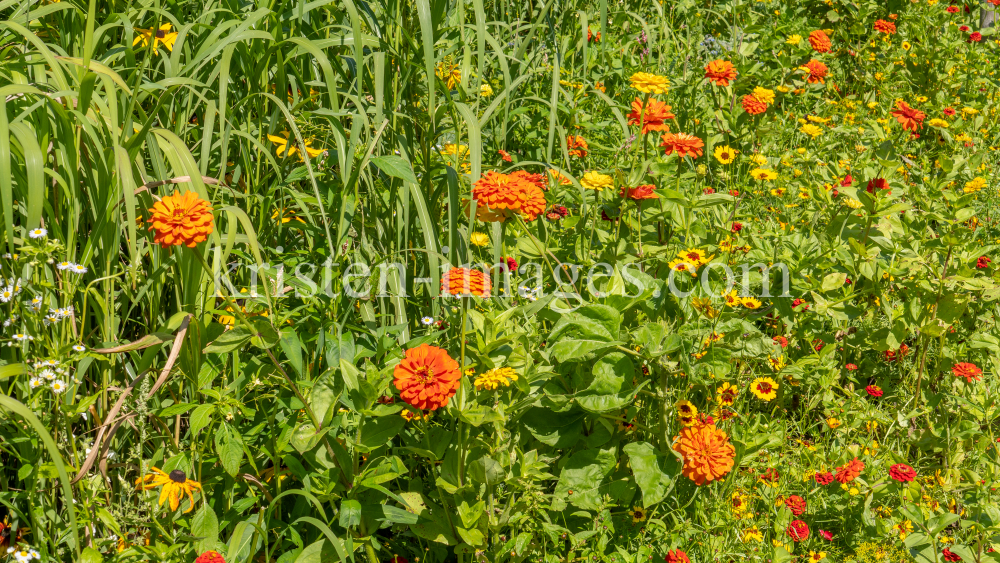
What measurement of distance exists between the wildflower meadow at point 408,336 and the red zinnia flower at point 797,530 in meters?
0.02

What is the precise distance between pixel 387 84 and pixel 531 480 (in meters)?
0.93

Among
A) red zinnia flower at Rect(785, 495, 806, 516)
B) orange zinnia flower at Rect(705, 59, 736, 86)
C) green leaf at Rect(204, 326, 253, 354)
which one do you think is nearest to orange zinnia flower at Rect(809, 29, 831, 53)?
orange zinnia flower at Rect(705, 59, 736, 86)

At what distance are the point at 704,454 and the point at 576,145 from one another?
1.21m

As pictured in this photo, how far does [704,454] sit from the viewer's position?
150 centimetres

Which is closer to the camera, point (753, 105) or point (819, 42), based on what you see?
point (753, 105)

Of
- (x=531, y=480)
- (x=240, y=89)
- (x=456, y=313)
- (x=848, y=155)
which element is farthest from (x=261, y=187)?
(x=848, y=155)

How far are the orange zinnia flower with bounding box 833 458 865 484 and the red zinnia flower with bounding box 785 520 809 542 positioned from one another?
0.13 meters

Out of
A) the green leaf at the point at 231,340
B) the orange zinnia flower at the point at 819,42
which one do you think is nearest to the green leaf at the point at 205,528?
the green leaf at the point at 231,340

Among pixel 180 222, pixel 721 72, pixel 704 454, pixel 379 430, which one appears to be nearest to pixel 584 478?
pixel 704 454

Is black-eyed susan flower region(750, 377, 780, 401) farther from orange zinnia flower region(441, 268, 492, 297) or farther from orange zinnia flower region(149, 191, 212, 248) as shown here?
orange zinnia flower region(149, 191, 212, 248)

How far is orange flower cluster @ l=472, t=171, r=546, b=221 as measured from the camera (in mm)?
1435

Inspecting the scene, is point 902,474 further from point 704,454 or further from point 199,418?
point 199,418

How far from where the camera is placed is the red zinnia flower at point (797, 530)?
1.65 m

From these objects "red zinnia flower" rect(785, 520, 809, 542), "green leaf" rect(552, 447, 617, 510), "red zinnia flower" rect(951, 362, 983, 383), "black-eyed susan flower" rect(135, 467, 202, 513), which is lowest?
"red zinnia flower" rect(785, 520, 809, 542)
